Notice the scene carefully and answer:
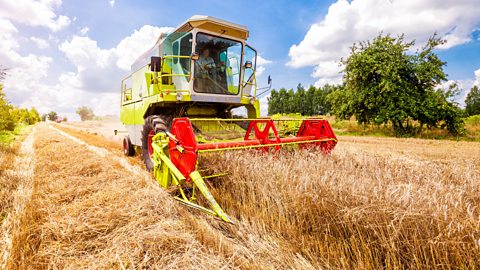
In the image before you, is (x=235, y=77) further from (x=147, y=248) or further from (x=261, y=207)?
(x=147, y=248)

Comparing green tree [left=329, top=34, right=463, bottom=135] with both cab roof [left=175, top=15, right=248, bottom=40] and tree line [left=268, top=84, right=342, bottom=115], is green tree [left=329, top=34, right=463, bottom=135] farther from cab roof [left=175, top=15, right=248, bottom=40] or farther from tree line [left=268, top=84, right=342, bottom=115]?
tree line [left=268, top=84, right=342, bottom=115]

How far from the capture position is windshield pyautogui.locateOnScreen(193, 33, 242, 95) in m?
4.39

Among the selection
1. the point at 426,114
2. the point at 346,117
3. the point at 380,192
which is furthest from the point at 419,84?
the point at 380,192

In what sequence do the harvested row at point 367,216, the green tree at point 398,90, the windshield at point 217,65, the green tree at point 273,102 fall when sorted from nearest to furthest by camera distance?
the harvested row at point 367,216
the windshield at point 217,65
the green tree at point 398,90
the green tree at point 273,102

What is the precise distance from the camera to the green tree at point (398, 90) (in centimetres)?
1271

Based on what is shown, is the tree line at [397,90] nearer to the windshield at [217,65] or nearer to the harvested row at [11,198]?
the windshield at [217,65]

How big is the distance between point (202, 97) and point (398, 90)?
12660 mm

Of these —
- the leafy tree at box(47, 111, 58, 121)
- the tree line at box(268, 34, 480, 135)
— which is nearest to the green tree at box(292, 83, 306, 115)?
the tree line at box(268, 34, 480, 135)

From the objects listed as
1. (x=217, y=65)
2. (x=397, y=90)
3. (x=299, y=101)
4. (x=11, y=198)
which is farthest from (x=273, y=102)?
(x=11, y=198)

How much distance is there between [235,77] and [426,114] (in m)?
11.9

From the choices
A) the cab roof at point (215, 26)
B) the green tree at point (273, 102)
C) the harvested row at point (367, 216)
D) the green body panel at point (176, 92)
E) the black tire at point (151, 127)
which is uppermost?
the green tree at point (273, 102)

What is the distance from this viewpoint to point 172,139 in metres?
3.13

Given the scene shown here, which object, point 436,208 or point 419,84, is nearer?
point 436,208

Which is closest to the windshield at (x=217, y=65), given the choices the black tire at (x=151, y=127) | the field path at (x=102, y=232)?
the black tire at (x=151, y=127)
